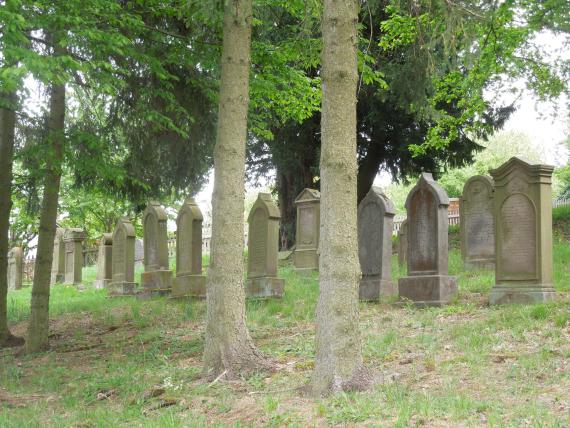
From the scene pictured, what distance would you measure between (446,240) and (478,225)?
3.99m

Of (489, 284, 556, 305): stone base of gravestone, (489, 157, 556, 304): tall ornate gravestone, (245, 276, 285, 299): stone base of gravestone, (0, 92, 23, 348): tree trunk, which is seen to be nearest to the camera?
(489, 284, 556, 305): stone base of gravestone

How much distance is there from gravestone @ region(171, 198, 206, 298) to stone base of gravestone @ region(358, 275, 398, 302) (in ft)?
11.0

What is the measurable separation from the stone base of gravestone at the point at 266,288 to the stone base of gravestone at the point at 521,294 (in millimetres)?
4035

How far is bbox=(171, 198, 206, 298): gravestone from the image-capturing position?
13.2 meters

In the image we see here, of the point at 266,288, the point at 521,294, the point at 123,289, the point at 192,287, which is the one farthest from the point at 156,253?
the point at 521,294

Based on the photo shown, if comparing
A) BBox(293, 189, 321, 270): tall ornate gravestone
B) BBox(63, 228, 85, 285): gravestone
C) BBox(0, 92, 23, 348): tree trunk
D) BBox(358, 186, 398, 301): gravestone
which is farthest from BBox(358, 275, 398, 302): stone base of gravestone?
BBox(63, 228, 85, 285): gravestone

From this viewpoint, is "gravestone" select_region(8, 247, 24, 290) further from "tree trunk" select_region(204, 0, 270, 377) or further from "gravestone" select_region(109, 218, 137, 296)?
"tree trunk" select_region(204, 0, 270, 377)

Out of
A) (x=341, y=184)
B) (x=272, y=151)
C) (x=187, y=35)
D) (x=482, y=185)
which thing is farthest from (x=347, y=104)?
(x=272, y=151)

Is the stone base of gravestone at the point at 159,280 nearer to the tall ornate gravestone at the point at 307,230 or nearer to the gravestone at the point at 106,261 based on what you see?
the tall ornate gravestone at the point at 307,230

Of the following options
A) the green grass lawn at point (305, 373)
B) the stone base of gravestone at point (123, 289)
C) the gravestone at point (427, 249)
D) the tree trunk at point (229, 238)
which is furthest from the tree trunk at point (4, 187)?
the gravestone at point (427, 249)

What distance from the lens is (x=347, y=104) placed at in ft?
20.1

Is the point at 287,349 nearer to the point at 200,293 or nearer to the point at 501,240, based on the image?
the point at 501,240

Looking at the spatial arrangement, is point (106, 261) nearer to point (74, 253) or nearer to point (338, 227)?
point (74, 253)

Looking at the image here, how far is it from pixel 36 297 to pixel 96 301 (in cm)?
502
